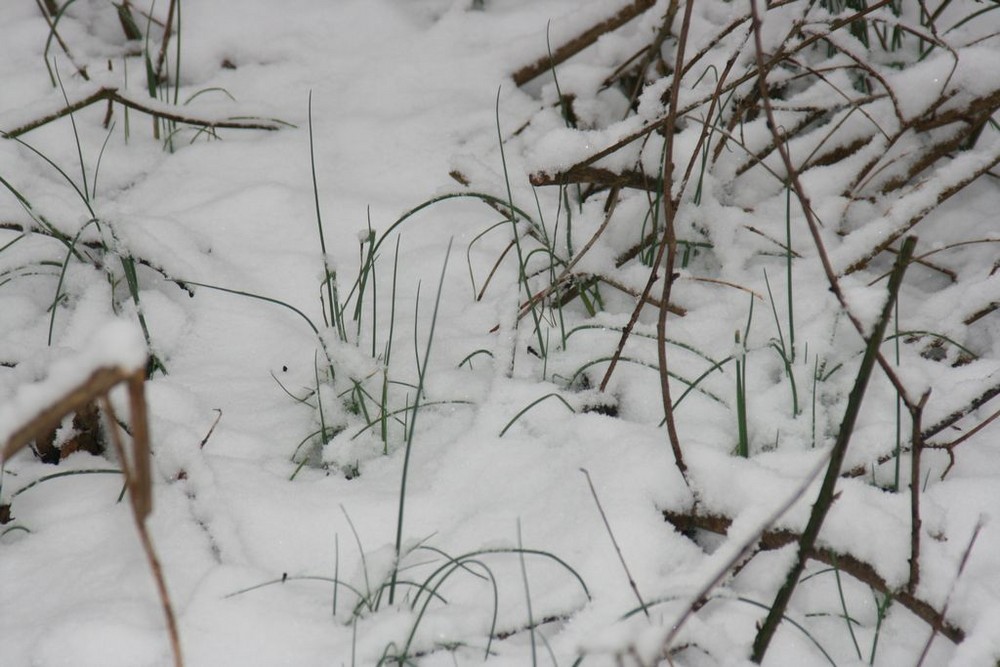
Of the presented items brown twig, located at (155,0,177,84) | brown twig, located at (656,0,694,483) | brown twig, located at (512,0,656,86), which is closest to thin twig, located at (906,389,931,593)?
brown twig, located at (656,0,694,483)

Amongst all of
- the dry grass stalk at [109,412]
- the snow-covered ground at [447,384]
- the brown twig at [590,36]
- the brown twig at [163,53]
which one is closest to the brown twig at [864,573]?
the snow-covered ground at [447,384]

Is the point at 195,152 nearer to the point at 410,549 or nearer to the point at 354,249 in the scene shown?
the point at 354,249

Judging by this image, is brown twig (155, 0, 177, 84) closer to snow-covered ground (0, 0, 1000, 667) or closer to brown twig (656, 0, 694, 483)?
snow-covered ground (0, 0, 1000, 667)

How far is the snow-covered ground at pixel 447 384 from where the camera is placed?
92 cm

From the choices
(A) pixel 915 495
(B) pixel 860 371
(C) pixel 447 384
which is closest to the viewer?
(B) pixel 860 371

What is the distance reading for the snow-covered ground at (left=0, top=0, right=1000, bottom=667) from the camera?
0.92 metres

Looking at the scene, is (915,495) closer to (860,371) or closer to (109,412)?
(860,371)

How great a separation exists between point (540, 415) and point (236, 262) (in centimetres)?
70

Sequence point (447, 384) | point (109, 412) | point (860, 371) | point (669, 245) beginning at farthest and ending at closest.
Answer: point (447, 384) → point (669, 245) → point (860, 371) → point (109, 412)

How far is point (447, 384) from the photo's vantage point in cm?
130

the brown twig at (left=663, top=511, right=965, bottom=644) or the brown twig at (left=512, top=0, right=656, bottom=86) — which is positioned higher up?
the brown twig at (left=512, top=0, right=656, bottom=86)

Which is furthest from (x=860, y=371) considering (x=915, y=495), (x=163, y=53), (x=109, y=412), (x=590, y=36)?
(x=163, y=53)

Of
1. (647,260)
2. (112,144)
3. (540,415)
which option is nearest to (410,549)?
(540,415)

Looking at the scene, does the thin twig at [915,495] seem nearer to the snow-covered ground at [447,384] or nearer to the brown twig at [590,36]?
the snow-covered ground at [447,384]
